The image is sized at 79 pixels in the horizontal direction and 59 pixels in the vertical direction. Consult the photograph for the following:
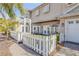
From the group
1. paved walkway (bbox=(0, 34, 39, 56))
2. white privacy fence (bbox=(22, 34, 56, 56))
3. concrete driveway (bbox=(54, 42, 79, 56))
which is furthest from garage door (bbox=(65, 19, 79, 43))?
paved walkway (bbox=(0, 34, 39, 56))

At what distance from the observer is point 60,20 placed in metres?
5.04

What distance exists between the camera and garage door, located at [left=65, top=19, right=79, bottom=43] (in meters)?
4.44

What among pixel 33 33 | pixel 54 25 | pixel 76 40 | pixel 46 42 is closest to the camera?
pixel 46 42

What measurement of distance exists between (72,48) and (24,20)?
1.62 meters

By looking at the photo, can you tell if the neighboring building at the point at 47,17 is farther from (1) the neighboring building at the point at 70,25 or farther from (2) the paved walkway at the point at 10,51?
(2) the paved walkway at the point at 10,51

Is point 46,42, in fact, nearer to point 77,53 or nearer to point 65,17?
point 77,53

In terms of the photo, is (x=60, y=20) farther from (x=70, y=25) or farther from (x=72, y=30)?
(x=72, y=30)

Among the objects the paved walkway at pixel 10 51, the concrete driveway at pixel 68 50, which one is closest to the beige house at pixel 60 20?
the concrete driveway at pixel 68 50

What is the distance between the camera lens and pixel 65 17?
5.07 metres

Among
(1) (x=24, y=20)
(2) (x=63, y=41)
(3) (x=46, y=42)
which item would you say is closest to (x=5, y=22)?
(1) (x=24, y=20)

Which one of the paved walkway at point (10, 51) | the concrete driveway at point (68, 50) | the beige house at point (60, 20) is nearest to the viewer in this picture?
the concrete driveway at point (68, 50)

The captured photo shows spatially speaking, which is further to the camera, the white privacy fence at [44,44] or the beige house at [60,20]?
the beige house at [60,20]

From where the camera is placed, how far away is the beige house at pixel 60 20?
180 inches

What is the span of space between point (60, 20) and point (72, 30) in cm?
56
